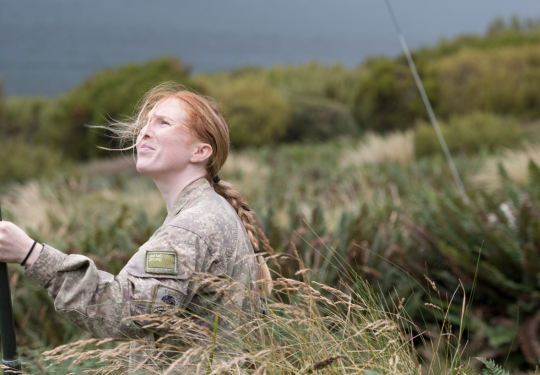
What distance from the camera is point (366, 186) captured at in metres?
7.08

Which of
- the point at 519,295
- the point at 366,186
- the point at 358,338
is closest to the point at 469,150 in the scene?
the point at 366,186

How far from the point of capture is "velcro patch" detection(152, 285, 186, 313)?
1637mm

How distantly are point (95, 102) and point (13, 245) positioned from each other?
40.7 ft

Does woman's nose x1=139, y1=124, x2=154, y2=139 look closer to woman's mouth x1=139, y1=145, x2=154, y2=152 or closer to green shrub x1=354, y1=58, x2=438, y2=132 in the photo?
woman's mouth x1=139, y1=145, x2=154, y2=152

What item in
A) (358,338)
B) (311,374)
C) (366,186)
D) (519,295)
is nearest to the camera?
(311,374)

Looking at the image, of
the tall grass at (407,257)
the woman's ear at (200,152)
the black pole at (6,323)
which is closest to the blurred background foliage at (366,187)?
the tall grass at (407,257)

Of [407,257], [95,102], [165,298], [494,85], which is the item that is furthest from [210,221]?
[494,85]

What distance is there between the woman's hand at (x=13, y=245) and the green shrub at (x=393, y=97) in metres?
15.2

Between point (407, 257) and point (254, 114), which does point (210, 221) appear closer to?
point (407, 257)

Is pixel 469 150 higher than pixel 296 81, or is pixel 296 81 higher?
pixel 296 81

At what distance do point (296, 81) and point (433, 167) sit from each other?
15.7 m

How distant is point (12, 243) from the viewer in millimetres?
1590

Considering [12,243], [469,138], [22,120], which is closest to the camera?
[12,243]

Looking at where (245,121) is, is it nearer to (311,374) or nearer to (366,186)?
(366,186)
